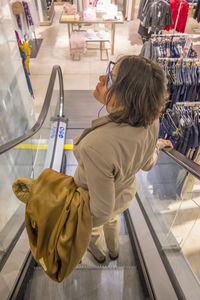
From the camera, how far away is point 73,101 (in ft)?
17.5

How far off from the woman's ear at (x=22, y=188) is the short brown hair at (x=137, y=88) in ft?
2.56

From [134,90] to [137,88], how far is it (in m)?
0.01

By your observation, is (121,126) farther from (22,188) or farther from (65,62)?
(65,62)

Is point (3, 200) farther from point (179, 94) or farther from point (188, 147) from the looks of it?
point (179, 94)

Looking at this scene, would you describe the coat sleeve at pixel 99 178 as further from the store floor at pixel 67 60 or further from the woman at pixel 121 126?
the store floor at pixel 67 60

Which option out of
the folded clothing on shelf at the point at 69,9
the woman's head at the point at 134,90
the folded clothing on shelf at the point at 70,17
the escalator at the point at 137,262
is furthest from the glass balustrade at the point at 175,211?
the folded clothing on shelf at the point at 69,9

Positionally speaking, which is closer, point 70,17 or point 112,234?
point 112,234

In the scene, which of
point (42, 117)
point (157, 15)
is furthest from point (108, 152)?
point (157, 15)

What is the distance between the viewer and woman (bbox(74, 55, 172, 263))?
0.93 m

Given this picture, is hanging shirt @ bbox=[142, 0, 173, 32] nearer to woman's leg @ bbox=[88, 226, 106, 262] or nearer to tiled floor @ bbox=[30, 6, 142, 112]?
tiled floor @ bbox=[30, 6, 142, 112]

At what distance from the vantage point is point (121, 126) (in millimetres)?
1029

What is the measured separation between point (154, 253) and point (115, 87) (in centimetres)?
171

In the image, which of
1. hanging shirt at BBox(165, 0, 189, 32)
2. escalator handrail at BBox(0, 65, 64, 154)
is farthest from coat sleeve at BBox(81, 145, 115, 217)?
hanging shirt at BBox(165, 0, 189, 32)

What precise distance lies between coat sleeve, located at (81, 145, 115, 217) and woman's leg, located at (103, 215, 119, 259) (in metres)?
0.67
